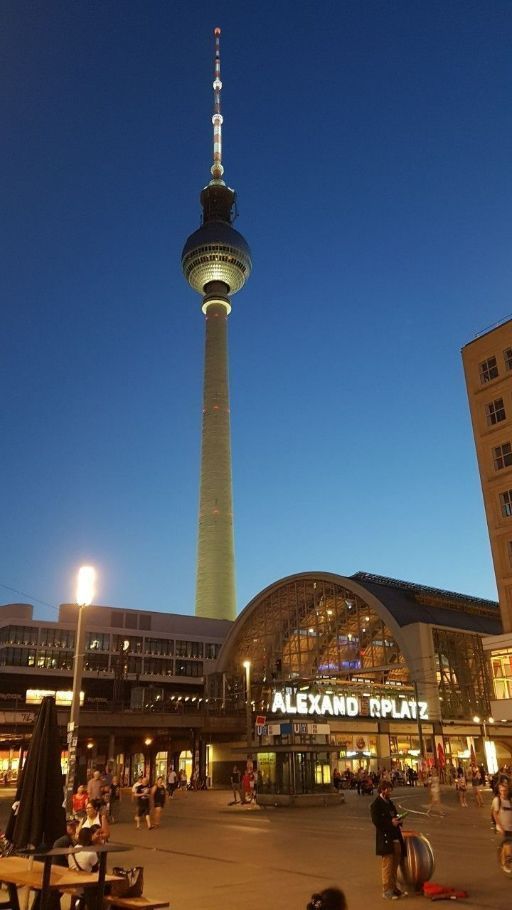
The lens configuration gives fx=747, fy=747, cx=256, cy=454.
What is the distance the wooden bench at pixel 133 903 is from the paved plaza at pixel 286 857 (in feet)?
7.93

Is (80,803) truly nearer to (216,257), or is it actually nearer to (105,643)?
(105,643)

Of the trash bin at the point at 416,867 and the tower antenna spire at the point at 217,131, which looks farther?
the tower antenna spire at the point at 217,131

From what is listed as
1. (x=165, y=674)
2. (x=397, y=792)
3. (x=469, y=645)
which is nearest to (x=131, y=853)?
(x=397, y=792)

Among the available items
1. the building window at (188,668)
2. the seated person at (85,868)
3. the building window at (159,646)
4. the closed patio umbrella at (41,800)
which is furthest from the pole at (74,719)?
the building window at (188,668)

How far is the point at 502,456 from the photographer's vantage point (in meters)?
48.6

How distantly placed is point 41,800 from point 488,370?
45.1 metres

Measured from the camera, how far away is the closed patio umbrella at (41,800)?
11.4 meters

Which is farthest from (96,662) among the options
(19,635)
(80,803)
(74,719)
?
(74,719)

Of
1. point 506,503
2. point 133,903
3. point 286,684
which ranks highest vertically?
point 506,503

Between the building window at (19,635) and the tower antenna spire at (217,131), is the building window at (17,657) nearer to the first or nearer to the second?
the building window at (19,635)

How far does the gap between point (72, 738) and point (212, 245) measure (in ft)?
459

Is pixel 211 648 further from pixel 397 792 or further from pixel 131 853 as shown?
pixel 131 853

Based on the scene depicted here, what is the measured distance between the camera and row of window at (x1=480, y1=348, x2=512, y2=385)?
162 ft

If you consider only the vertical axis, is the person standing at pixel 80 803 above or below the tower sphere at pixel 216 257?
below
